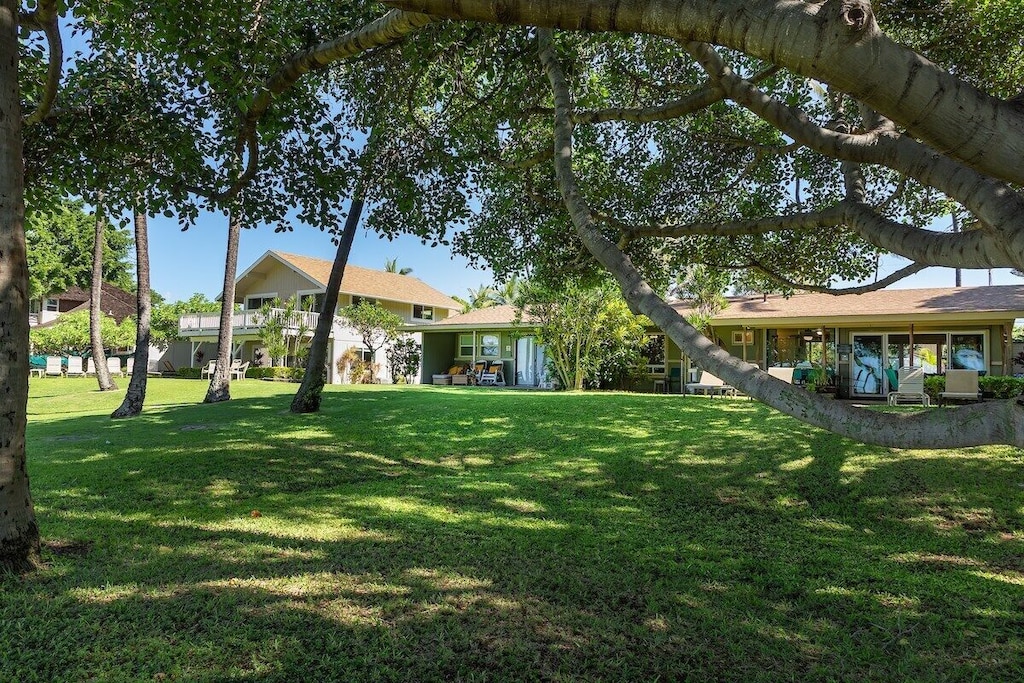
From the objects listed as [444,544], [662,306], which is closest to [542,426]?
[444,544]

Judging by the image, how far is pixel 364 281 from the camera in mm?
35469

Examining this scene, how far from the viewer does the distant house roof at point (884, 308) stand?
17578 millimetres

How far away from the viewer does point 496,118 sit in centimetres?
926

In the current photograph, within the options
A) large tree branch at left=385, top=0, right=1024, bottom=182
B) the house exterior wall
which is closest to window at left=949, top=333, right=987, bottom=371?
large tree branch at left=385, top=0, right=1024, bottom=182

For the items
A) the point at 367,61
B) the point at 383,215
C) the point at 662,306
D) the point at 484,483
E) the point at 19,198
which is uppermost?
the point at 367,61

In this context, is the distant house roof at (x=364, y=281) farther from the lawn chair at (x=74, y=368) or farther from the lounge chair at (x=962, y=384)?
the lounge chair at (x=962, y=384)

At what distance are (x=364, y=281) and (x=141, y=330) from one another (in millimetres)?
21442

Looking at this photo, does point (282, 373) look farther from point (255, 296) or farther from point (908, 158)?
point (908, 158)

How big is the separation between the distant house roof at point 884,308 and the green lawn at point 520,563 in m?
12.2

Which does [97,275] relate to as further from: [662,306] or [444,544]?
[662,306]

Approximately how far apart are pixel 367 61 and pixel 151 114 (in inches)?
121

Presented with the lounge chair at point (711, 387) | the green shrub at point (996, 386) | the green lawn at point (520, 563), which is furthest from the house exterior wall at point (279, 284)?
the green shrub at point (996, 386)

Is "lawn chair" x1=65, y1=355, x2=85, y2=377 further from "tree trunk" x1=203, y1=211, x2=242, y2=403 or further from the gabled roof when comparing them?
"tree trunk" x1=203, y1=211, x2=242, y2=403

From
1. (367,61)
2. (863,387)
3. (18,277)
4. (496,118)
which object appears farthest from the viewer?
(863,387)
